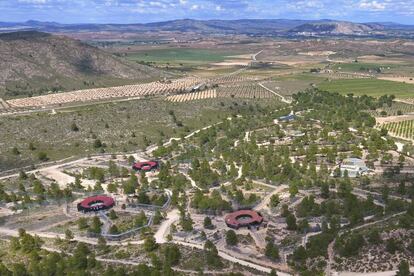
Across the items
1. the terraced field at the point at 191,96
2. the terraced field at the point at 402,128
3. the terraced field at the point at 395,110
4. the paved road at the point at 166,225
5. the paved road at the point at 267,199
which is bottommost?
the paved road at the point at 166,225

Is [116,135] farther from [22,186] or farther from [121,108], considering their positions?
[22,186]

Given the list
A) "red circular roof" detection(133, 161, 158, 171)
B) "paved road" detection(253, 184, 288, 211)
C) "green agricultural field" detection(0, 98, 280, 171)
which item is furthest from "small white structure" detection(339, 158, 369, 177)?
"green agricultural field" detection(0, 98, 280, 171)

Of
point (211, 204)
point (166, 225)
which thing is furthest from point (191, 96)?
point (166, 225)

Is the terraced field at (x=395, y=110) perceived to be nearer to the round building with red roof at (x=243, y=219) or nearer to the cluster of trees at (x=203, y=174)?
the cluster of trees at (x=203, y=174)

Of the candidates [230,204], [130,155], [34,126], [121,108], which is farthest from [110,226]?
[121,108]

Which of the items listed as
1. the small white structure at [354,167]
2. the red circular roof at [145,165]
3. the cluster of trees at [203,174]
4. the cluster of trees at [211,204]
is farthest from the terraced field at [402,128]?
the cluster of trees at [211,204]

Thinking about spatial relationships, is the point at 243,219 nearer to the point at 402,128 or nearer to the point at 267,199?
the point at 267,199
